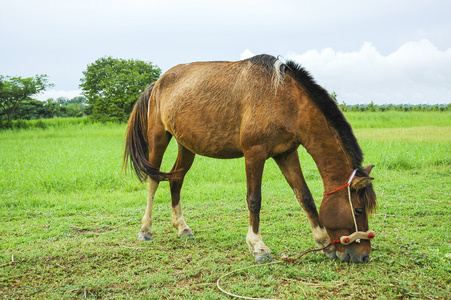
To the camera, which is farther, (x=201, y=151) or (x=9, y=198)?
(x=9, y=198)

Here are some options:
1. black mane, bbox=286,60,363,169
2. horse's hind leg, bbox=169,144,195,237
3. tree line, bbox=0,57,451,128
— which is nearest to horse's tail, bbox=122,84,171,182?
horse's hind leg, bbox=169,144,195,237

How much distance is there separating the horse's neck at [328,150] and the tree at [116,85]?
25.5 meters

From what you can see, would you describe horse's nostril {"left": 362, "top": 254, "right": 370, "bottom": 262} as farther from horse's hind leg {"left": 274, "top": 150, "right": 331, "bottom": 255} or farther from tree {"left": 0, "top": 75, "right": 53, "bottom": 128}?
tree {"left": 0, "top": 75, "right": 53, "bottom": 128}

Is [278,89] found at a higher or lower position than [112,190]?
higher

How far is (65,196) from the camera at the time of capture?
23.0ft

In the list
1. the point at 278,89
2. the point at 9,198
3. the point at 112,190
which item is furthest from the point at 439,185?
the point at 9,198

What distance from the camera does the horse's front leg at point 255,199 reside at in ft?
12.1

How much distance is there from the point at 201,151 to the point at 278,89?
46.6 inches

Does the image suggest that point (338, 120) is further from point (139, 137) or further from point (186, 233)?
point (139, 137)

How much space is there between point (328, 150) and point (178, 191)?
87.2 inches

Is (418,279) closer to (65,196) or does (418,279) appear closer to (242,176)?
(242,176)

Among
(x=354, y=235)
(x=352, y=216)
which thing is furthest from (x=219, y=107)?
(x=354, y=235)

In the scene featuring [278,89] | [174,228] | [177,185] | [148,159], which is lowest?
[174,228]

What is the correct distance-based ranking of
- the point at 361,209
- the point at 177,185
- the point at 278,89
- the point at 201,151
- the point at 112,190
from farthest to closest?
1. the point at 112,190
2. the point at 177,185
3. the point at 201,151
4. the point at 278,89
5. the point at 361,209
